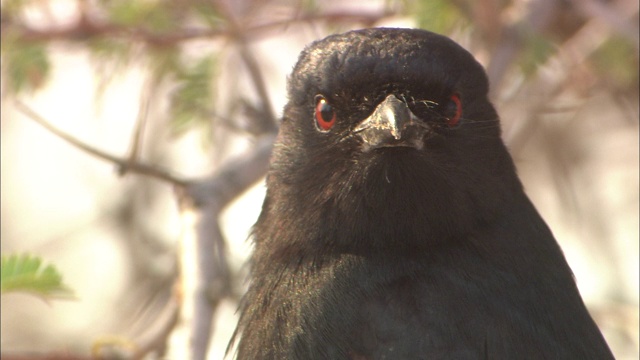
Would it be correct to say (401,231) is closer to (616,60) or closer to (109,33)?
(109,33)

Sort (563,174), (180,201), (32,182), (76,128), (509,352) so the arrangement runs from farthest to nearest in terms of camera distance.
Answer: (32,182), (76,128), (563,174), (180,201), (509,352)

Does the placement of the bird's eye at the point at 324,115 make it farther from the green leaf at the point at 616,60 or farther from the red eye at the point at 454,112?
the green leaf at the point at 616,60

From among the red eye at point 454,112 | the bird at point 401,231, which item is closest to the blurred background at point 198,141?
the bird at point 401,231

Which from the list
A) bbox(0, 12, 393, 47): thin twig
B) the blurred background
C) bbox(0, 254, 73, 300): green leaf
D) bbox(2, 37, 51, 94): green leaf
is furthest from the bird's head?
bbox(2, 37, 51, 94): green leaf

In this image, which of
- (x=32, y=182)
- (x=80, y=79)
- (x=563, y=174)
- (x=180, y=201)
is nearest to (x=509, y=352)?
(x=180, y=201)

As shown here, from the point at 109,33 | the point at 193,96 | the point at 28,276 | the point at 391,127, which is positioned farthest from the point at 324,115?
the point at 109,33

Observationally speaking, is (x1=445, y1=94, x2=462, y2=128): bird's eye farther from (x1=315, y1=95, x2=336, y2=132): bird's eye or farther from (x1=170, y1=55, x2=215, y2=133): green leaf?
(x1=170, y1=55, x2=215, y2=133): green leaf

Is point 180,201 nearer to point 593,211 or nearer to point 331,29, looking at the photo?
point 331,29
